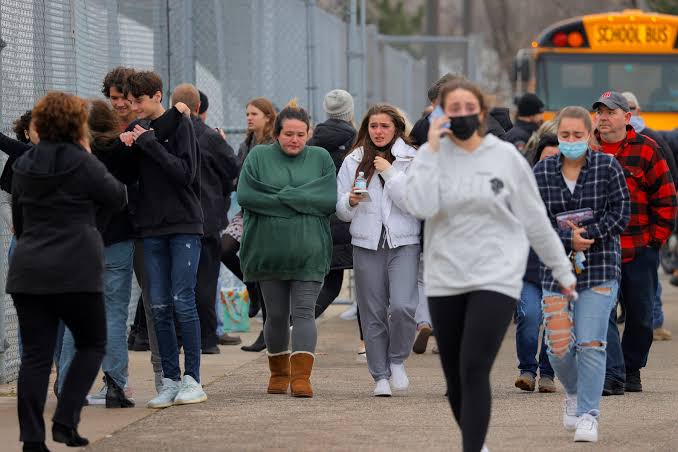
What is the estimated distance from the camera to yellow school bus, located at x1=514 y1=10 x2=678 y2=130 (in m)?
20.4

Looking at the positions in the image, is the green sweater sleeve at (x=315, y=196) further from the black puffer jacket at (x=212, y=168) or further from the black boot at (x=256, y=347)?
the black boot at (x=256, y=347)

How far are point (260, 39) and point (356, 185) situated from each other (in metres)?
5.64

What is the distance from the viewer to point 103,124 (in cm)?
819

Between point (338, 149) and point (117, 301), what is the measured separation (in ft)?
8.89

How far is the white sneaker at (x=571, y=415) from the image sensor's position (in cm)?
751

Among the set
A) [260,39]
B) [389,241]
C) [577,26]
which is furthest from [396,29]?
[389,241]

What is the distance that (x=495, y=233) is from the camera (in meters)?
6.21

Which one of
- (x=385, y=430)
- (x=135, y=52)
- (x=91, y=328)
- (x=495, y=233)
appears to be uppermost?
(x=135, y=52)

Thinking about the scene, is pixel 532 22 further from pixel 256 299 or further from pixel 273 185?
pixel 273 185

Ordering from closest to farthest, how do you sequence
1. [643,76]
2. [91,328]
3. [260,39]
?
[91,328]
[260,39]
[643,76]

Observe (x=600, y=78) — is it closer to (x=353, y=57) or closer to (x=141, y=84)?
(x=353, y=57)

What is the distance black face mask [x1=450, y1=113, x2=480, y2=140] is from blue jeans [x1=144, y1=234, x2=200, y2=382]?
2457 millimetres

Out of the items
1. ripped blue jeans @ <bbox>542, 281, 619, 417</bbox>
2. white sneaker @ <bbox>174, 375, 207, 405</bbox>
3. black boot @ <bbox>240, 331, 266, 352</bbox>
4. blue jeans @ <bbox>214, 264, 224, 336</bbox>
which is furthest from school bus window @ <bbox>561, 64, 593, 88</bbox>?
ripped blue jeans @ <bbox>542, 281, 619, 417</bbox>

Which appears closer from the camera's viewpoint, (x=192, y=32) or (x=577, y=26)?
(x=192, y=32)
